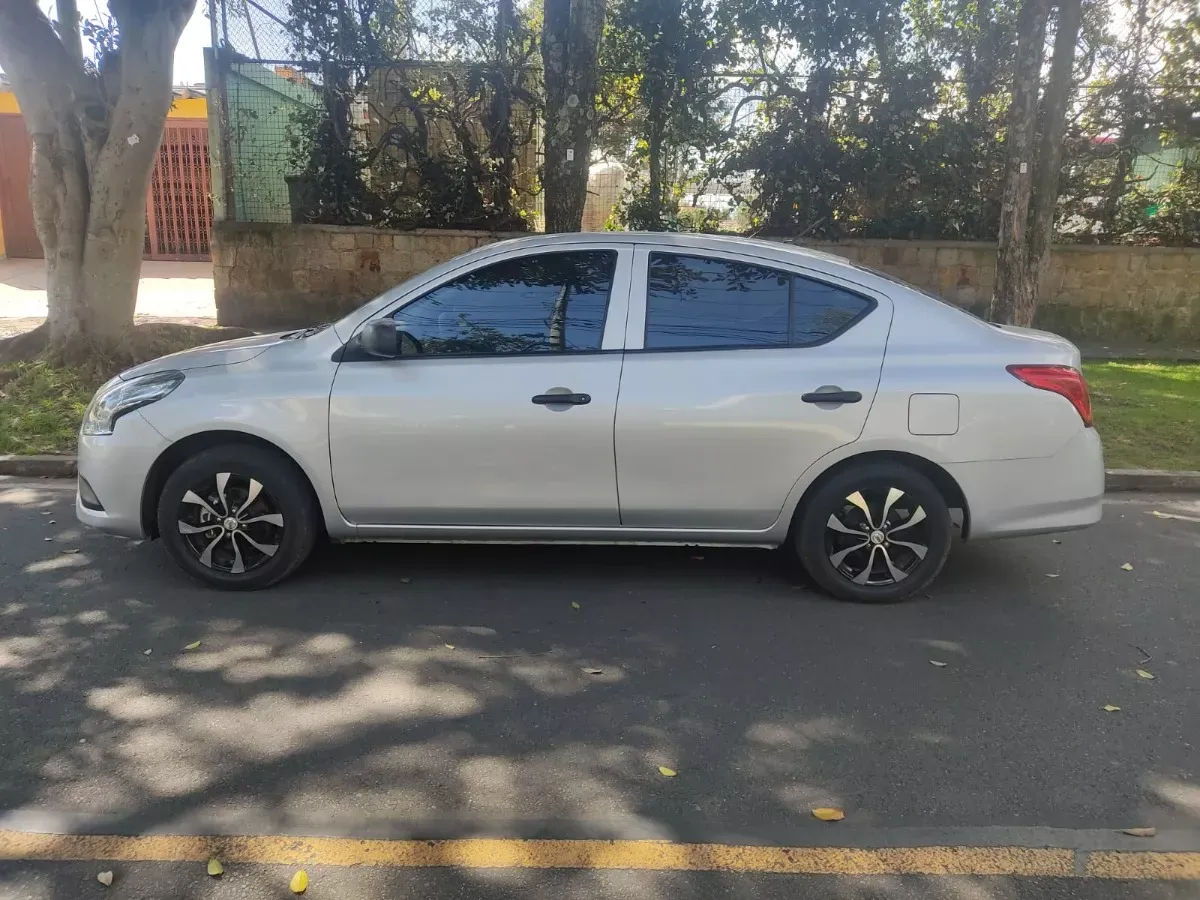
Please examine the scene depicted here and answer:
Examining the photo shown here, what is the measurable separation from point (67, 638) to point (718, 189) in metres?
9.45

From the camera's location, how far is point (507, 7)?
440 inches

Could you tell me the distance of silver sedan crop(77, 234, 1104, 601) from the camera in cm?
444

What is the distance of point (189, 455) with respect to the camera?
4617 mm

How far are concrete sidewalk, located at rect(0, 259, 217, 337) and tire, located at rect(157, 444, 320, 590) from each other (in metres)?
7.93

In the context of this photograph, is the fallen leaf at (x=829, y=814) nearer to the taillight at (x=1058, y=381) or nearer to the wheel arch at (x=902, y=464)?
Result: the wheel arch at (x=902, y=464)

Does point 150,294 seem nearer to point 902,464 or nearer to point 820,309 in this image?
point 820,309

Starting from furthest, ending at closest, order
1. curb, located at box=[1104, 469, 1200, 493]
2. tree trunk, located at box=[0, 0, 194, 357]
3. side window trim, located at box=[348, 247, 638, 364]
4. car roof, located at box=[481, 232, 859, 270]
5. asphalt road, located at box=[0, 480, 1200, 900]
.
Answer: tree trunk, located at box=[0, 0, 194, 357] → curb, located at box=[1104, 469, 1200, 493] → car roof, located at box=[481, 232, 859, 270] → side window trim, located at box=[348, 247, 638, 364] → asphalt road, located at box=[0, 480, 1200, 900]

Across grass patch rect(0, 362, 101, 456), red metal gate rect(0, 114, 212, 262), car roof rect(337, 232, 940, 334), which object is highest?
red metal gate rect(0, 114, 212, 262)

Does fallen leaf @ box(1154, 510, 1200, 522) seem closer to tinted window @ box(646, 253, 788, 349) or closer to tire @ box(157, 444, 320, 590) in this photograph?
tinted window @ box(646, 253, 788, 349)

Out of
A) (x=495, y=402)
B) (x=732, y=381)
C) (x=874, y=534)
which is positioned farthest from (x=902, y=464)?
(x=495, y=402)

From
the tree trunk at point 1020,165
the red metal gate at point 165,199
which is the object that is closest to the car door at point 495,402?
the tree trunk at point 1020,165

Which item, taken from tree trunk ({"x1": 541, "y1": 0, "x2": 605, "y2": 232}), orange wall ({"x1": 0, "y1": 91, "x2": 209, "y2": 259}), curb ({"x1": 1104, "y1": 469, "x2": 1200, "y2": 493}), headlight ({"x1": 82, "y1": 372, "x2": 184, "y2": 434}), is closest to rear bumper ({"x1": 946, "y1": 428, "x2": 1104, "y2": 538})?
curb ({"x1": 1104, "y1": 469, "x2": 1200, "y2": 493})

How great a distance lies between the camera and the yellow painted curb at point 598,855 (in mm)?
2748

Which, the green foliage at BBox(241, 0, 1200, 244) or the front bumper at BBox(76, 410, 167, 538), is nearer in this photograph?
the front bumper at BBox(76, 410, 167, 538)
